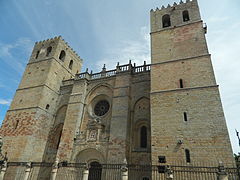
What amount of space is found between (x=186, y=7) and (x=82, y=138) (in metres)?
12.5

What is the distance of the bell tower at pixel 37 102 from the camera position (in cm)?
1285

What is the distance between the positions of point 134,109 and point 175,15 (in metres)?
7.87

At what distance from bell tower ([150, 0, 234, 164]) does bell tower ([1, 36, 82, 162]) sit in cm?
886

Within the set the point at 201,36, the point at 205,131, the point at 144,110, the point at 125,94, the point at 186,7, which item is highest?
the point at 186,7

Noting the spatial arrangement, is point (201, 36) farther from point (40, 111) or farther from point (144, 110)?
point (40, 111)

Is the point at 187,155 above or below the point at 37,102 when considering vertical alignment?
below

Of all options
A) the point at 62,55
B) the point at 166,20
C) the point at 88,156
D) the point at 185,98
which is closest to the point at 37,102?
the point at 88,156

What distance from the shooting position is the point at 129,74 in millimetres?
13477

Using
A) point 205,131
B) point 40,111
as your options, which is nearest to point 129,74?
point 205,131

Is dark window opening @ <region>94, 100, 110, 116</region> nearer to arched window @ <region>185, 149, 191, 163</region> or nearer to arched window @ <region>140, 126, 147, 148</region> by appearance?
arched window @ <region>140, 126, 147, 148</region>

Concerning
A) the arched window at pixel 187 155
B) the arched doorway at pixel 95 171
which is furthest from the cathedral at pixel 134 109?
the arched doorway at pixel 95 171

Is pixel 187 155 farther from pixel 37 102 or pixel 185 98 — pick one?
pixel 37 102

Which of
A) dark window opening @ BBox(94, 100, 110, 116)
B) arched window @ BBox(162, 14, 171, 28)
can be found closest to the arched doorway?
dark window opening @ BBox(94, 100, 110, 116)

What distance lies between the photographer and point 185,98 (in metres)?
9.94
